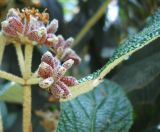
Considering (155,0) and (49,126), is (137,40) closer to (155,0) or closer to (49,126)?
(49,126)

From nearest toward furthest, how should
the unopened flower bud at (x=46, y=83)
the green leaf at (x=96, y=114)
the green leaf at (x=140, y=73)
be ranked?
the unopened flower bud at (x=46, y=83)
the green leaf at (x=96, y=114)
the green leaf at (x=140, y=73)

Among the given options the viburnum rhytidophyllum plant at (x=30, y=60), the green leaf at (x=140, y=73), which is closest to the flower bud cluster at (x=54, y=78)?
the viburnum rhytidophyllum plant at (x=30, y=60)

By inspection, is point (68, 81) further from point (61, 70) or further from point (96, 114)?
point (96, 114)

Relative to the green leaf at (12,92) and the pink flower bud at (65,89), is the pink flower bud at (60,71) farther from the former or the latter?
the green leaf at (12,92)

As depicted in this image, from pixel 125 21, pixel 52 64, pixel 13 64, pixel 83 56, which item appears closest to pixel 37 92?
pixel 13 64

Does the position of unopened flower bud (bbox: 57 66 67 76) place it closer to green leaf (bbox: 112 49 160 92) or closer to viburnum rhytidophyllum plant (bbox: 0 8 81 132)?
viburnum rhytidophyllum plant (bbox: 0 8 81 132)

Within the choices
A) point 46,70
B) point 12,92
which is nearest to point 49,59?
point 46,70

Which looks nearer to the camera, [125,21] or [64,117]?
[64,117]
